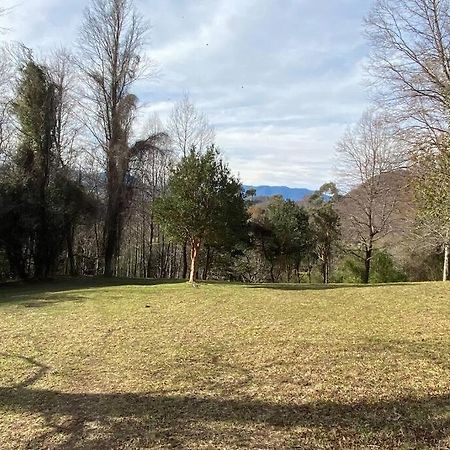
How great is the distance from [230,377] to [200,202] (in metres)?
7.38

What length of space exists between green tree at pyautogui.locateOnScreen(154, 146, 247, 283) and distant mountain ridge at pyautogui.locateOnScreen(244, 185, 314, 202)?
9.31 meters

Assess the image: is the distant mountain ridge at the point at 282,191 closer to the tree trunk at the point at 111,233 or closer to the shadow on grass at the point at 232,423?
the tree trunk at the point at 111,233

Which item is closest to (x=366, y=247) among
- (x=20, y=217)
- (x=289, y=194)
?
(x=289, y=194)

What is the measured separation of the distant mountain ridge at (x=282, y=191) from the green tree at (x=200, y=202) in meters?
9.31

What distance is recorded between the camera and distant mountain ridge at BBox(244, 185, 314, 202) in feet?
70.3

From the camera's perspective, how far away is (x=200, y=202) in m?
11.4

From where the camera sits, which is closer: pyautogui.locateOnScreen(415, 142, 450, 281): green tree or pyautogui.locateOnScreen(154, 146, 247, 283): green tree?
pyautogui.locateOnScreen(415, 142, 450, 281): green tree

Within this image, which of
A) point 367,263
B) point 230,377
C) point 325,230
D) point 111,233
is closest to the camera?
point 230,377

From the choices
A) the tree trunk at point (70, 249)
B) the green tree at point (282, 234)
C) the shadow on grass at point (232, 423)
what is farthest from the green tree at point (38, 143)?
the shadow on grass at point (232, 423)

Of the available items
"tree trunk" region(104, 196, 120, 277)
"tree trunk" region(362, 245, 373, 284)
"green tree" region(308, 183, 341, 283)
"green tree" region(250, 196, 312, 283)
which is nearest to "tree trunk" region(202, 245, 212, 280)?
"green tree" region(250, 196, 312, 283)

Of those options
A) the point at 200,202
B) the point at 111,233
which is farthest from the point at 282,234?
the point at 200,202

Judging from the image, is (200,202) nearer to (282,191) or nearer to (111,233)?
(111,233)

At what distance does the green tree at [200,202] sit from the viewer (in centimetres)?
1138

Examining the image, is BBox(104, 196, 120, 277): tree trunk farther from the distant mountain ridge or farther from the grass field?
the grass field
